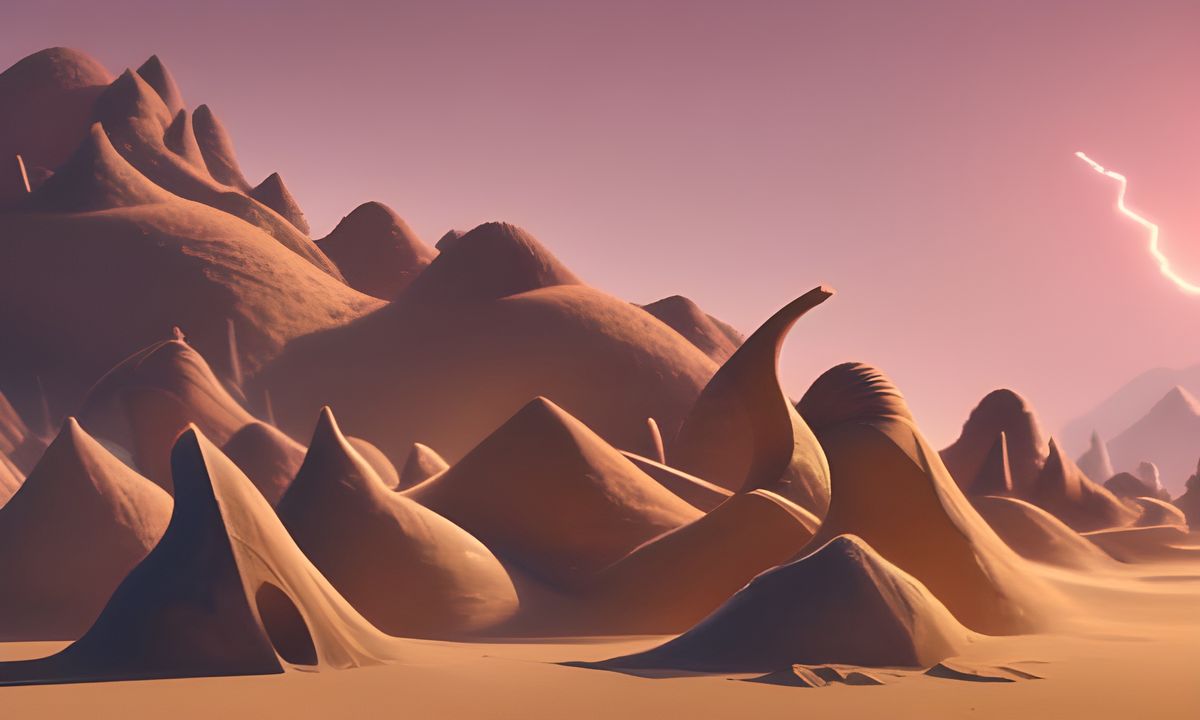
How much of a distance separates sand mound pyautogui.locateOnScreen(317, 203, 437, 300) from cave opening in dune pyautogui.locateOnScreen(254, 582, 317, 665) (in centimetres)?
5124

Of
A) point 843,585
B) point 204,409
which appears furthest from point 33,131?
point 843,585

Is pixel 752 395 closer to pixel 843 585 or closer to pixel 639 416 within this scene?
pixel 843 585

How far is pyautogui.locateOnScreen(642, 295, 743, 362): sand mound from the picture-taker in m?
59.3

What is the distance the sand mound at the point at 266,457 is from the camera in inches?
1089

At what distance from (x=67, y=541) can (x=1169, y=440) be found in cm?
12977

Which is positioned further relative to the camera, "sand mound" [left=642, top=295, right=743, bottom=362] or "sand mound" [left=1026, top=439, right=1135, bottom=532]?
"sand mound" [left=642, top=295, right=743, bottom=362]

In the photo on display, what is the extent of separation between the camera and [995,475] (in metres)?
39.9

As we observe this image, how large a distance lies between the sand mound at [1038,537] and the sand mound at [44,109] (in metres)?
47.3

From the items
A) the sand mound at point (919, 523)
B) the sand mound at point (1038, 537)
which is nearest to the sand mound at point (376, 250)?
the sand mound at point (1038, 537)

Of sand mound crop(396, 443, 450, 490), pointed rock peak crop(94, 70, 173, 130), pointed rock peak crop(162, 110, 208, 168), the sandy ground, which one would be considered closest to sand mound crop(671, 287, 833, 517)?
sand mound crop(396, 443, 450, 490)

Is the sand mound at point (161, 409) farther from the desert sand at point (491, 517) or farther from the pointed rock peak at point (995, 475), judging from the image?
the pointed rock peak at point (995, 475)

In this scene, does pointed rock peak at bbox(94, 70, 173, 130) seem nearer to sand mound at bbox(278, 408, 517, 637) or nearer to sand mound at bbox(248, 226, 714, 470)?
sand mound at bbox(248, 226, 714, 470)

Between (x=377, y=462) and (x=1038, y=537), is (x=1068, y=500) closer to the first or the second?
(x=1038, y=537)

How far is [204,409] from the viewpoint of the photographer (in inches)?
1339
